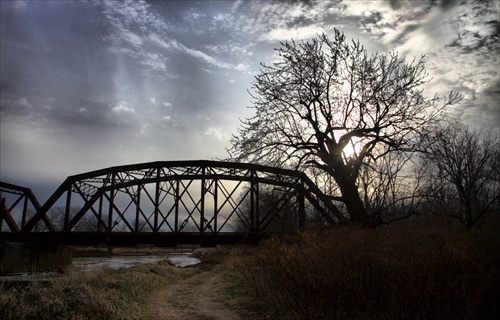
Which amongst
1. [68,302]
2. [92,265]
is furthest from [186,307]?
[92,265]

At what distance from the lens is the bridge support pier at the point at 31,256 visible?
22.9 meters

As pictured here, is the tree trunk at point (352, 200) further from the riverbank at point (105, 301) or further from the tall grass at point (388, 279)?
the riverbank at point (105, 301)

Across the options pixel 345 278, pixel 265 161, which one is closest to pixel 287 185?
pixel 265 161

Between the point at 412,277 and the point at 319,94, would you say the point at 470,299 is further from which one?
the point at 319,94

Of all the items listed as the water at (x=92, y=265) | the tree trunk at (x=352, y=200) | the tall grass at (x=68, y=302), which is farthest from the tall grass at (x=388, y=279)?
the water at (x=92, y=265)

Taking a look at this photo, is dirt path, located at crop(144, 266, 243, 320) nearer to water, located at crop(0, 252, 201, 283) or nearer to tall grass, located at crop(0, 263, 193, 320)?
tall grass, located at crop(0, 263, 193, 320)

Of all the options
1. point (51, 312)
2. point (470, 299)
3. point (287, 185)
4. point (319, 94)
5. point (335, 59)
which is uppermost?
point (335, 59)

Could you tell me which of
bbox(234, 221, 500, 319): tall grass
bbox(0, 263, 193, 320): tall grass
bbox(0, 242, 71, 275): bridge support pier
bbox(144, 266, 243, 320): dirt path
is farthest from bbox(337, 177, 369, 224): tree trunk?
bbox(0, 242, 71, 275): bridge support pier

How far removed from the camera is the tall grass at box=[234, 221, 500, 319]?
620 centimetres

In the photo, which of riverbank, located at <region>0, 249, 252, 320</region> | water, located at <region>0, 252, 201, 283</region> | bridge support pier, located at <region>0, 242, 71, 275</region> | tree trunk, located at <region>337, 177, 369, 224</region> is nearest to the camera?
riverbank, located at <region>0, 249, 252, 320</region>

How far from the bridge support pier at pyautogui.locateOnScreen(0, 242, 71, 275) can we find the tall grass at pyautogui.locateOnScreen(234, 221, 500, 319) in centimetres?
2008

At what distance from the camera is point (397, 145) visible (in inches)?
661

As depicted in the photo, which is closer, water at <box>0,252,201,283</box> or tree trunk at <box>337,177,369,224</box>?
water at <box>0,252,201,283</box>

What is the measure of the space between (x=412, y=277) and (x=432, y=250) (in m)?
1.37
